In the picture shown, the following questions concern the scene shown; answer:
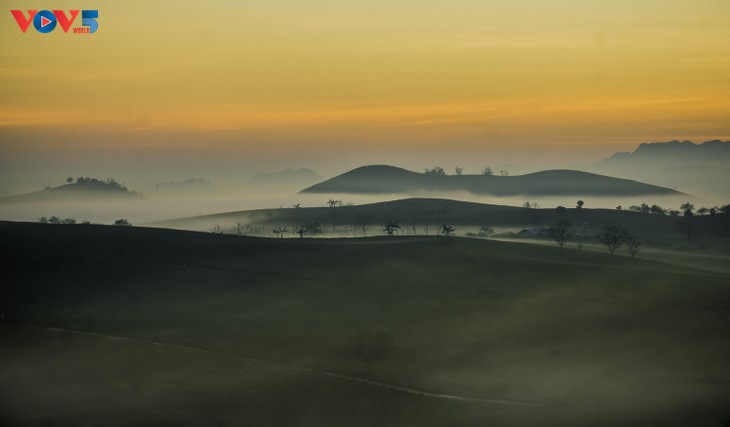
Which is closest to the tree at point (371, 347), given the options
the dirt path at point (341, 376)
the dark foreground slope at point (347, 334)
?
the dark foreground slope at point (347, 334)

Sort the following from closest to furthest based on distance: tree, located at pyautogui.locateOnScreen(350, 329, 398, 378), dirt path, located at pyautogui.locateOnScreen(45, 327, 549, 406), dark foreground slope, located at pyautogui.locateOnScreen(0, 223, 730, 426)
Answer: dark foreground slope, located at pyautogui.locateOnScreen(0, 223, 730, 426) < dirt path, located at pyautogui.locateOnScreen(45, 327, 549, 406) < tree, located at pyautogui.locateOnScreen(350, 329, 398, 378)

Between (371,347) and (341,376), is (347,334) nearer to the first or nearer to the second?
(371,347)

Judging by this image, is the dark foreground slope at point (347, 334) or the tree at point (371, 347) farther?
the tree at point (371, 347)

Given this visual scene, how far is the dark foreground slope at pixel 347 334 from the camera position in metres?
86.4

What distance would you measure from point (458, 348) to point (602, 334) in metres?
18.5

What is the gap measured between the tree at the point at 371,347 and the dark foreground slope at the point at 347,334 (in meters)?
1.22

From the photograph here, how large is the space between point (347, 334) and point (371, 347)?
12.8 meters

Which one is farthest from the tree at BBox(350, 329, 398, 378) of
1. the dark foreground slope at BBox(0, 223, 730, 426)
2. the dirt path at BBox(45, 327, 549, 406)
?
the dirt path at BBox(45, 327, 549, 406)

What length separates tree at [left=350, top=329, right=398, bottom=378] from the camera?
10212 cm

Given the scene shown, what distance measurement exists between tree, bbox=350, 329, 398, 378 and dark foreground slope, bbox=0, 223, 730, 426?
1.22m

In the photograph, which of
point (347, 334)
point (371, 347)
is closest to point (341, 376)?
point (371, 347)

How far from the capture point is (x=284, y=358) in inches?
4082

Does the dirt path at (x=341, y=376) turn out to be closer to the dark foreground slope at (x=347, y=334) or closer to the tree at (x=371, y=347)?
the dark foreground slope at (x=347, y=334)

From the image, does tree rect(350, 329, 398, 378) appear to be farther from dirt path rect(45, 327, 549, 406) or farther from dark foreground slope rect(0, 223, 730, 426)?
dirt path rect(45, 327, 549, 406)
